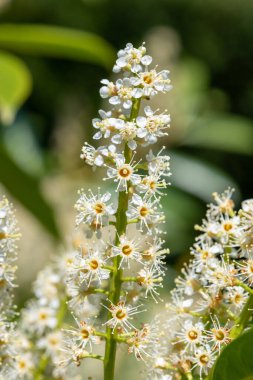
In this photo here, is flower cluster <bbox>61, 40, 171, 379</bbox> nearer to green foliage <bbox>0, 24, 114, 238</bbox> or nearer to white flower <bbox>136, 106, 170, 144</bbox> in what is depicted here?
white flower <bbox>136, 106, 170, 144</bbox>

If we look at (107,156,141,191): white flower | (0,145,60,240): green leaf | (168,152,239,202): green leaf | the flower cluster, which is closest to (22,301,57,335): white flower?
the flower cluster

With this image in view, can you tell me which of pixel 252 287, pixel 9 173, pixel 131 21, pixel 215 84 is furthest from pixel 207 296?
pixel 131 21

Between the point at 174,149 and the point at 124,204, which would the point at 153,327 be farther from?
the point at 174,149

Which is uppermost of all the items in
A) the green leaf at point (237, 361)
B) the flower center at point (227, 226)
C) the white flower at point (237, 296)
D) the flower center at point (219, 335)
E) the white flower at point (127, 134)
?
the white flower at point (127, 134)

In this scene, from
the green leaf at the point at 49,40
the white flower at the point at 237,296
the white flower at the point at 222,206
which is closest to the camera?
the white flower at the point at 237,296

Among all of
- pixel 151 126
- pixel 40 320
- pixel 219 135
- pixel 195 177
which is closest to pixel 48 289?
pixel 40 320

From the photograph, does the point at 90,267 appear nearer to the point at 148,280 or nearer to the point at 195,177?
the point at 148,280

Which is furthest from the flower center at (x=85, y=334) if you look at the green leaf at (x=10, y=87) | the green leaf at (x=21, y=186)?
the green leaf at (x=21, y=186)

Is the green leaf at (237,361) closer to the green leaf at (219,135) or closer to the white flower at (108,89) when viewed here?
the white flower at (108,89)
